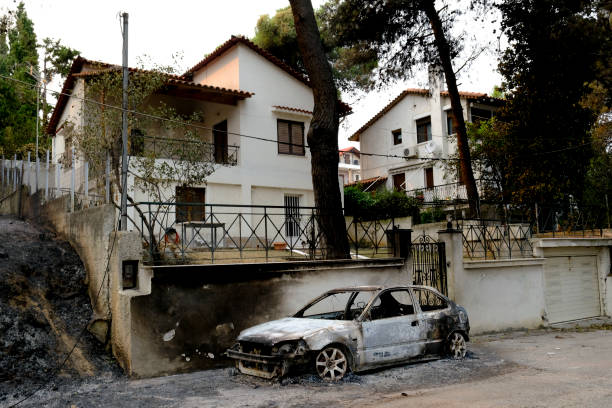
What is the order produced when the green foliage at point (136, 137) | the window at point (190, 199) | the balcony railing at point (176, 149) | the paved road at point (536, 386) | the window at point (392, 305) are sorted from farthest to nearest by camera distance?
the window at point (190, 199), the balcony railing at point (176, 149), the green foliage at point (136, 137), the window at point (392, 305), the paved road at point (536, 386)

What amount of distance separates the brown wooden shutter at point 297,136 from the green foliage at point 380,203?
374 cm

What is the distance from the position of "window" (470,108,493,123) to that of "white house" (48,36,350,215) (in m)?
9.07

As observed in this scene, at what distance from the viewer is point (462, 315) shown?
30.1 feet

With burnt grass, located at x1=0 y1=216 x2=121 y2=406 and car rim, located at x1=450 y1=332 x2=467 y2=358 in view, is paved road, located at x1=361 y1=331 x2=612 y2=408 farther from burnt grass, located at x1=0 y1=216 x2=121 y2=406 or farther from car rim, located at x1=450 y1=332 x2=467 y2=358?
burnt grass, located at x1=0 y1=216 x2=121 y2=406

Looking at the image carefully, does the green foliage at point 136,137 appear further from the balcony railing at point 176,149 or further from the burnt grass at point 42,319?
the burnt grass at point 42,319

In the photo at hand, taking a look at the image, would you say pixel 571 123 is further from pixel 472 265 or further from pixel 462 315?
pixel 462 315

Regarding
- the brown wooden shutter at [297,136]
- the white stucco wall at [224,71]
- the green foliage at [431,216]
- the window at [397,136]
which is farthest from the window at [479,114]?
the white stucco wall at [224,71]

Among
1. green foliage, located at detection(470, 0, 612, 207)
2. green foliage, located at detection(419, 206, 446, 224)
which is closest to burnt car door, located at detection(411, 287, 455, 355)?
green foliage, located at detection(470, 0, 612, 207)

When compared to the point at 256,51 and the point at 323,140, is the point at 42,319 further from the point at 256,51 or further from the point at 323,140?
the point at 256,51

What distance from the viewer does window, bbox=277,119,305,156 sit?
2053 centimetres

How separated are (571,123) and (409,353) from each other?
14.4m

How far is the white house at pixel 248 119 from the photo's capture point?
61.1ft

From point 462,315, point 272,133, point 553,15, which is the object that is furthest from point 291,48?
point 462,315

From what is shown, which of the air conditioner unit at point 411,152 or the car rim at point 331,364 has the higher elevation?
the air conditioner unit at point 411,152
